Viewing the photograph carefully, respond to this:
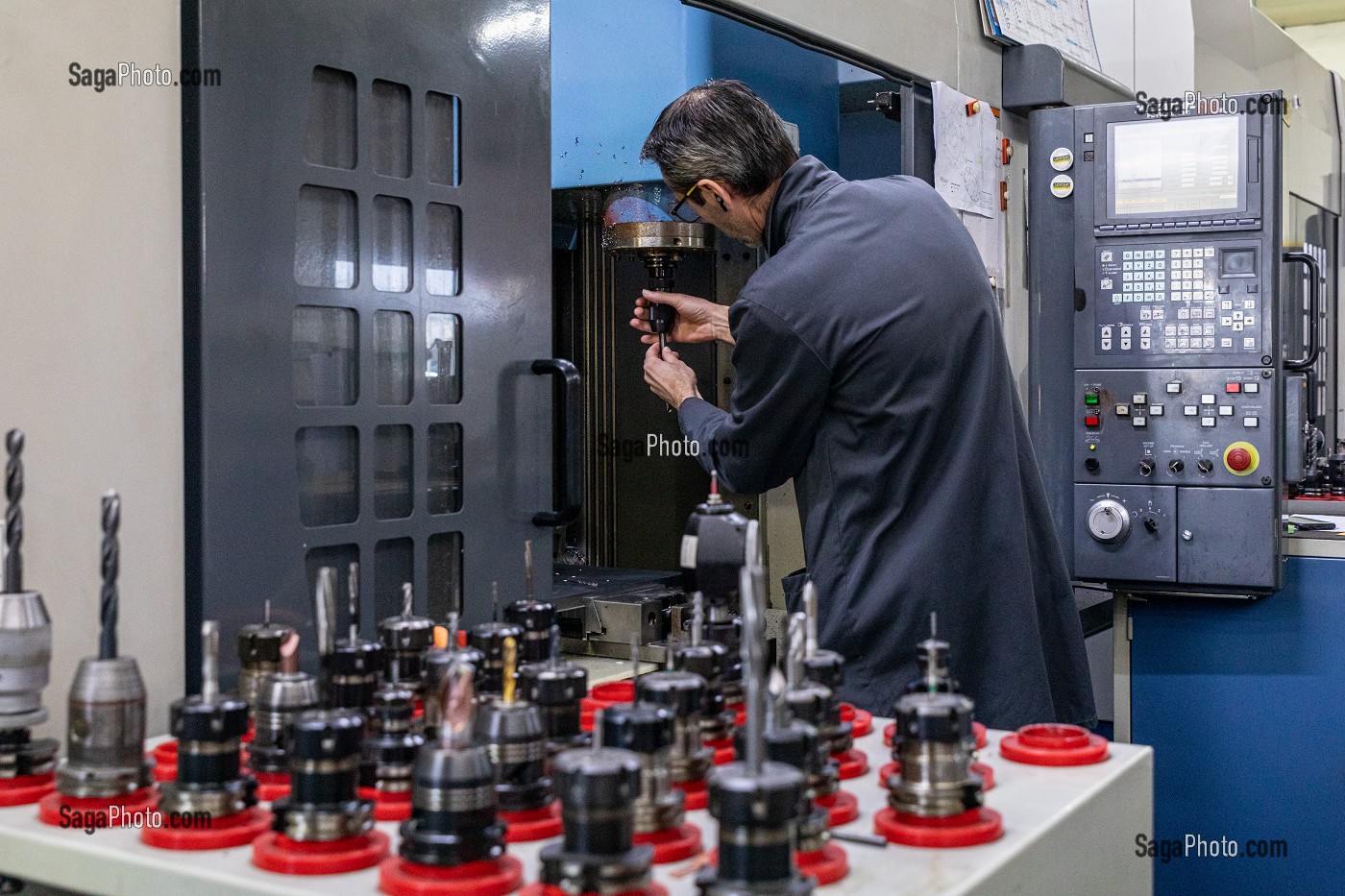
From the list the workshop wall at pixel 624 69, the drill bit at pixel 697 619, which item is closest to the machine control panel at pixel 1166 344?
the workshop wall at pixel 624 69

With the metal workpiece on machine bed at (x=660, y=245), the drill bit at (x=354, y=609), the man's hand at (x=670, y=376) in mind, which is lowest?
the drill bit at (x=354, y=609)

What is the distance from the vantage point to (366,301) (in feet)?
5.48

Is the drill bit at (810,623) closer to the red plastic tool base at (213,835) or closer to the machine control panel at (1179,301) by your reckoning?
the red plastic tool base at (213,835)

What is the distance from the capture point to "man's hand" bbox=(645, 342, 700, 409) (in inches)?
86.3

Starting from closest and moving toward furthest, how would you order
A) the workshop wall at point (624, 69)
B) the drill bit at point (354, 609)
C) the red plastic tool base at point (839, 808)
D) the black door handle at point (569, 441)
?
the red plastic tool base at point (839, 808)
the drill bit at point (354, 609)
the black door handle at point (569, 441)
the workshop wall at point (624, 69)

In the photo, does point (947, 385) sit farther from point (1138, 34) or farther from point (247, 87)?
point (1138, 34)

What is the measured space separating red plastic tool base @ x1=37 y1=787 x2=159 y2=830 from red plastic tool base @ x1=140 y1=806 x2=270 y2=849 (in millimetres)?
48

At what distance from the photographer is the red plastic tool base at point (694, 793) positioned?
105 cm

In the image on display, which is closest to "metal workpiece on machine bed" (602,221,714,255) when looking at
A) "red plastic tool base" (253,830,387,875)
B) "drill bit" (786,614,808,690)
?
"drill bit" (786,614,808,690)

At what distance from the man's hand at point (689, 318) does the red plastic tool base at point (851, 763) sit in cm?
115

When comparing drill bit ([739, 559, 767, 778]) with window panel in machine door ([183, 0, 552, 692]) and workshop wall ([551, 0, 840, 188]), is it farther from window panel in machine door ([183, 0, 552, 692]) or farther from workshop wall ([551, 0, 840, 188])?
workshop wall ([551, 0, 840, 188])

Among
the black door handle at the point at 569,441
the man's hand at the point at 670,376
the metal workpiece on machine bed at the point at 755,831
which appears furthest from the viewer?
the man's hand at the point at 670,376

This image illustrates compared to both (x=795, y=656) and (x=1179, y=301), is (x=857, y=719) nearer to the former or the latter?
(x=795, y=656)

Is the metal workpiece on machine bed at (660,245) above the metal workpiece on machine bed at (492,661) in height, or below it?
above
